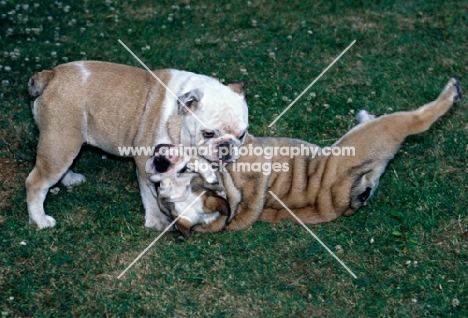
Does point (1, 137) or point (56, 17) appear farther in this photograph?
point (56, 17)

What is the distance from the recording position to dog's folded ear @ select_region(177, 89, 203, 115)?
17.3 ft

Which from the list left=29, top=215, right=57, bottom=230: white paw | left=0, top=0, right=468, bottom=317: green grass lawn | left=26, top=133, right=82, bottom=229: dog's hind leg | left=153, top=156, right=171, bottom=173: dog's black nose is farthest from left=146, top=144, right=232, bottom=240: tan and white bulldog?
left=29, top=215, right=57, bottom=230: white paw

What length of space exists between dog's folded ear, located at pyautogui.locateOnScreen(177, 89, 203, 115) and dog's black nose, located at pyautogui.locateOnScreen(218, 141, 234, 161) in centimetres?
37

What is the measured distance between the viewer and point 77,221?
5.75m

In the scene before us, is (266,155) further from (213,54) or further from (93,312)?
(213,54)

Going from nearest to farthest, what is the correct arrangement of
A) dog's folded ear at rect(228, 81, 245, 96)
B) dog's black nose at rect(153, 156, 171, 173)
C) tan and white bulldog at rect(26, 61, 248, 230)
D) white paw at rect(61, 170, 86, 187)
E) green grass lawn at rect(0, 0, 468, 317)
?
1. green grass lawn at rect(0, 0, 468, 317)
2. dog's black nose at rect(153, 156, 171, 173)
3. tan and white bulldog at rect(26, 61, 248, 230)
4. dog's folded ear at rect(228, 81, 245, 96)
5. white paw at rect(61, 170, 86, 187)

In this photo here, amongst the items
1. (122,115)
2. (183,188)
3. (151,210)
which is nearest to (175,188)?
(183,188)

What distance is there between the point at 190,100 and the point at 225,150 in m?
0.47

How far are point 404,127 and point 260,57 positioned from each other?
2867 mm

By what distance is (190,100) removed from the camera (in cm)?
529

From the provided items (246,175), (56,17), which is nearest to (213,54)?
(56,17)

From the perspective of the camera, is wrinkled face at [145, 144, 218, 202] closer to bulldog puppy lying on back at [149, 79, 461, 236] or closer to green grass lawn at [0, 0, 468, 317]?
bulldog puppy lying on back at [149, 79, 461, 236]

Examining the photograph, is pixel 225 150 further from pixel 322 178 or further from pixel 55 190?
pixel 55 190

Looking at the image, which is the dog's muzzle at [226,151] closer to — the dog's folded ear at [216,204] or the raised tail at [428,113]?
the dog's folded ear at [216,204]
